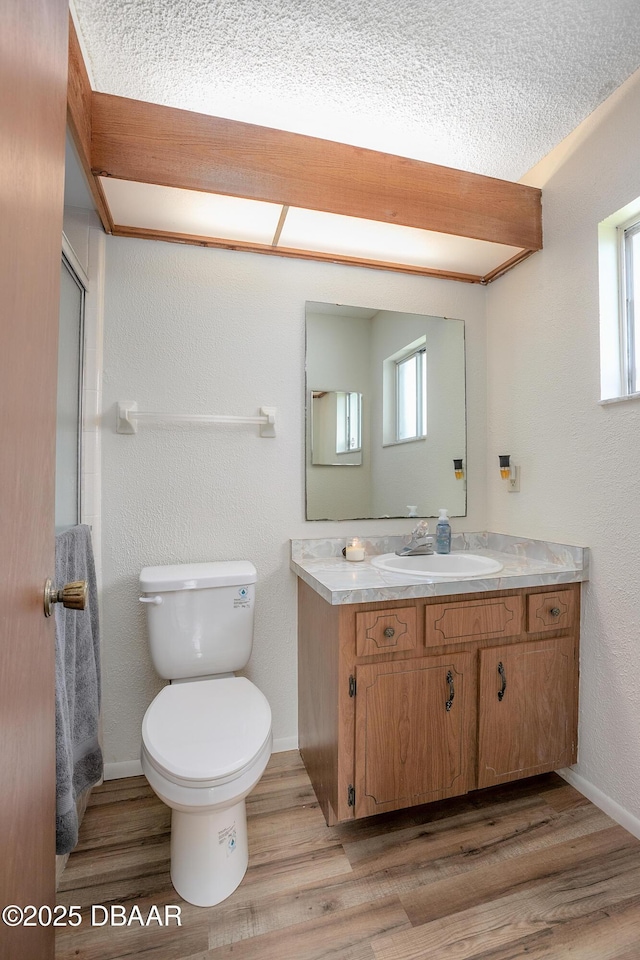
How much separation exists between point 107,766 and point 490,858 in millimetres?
1432

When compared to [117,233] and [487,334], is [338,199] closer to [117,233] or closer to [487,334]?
[117,233]

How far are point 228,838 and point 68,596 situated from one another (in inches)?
40.8

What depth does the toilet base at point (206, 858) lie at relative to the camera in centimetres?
125

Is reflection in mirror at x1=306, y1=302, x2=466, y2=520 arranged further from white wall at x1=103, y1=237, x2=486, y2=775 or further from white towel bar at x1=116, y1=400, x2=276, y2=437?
white towel bar at x1=116, y1=400, x2=276, y2=437

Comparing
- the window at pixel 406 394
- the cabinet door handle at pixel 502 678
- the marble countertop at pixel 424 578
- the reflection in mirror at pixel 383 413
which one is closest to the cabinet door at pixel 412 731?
the cabinet door handle at pixel 502 678

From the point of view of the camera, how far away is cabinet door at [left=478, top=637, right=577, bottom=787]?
1.57 m

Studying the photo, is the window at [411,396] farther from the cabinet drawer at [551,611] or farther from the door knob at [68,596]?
the door knob at [68,596]

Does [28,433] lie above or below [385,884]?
above

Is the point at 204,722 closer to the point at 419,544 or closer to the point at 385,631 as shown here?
the point at 385,631

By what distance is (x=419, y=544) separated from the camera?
1.98 meters

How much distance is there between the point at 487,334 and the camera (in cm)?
226

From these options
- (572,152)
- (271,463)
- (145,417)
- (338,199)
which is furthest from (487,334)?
(145,417)

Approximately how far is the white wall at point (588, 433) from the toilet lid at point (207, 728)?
122cm

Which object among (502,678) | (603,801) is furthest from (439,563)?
(603,801)
